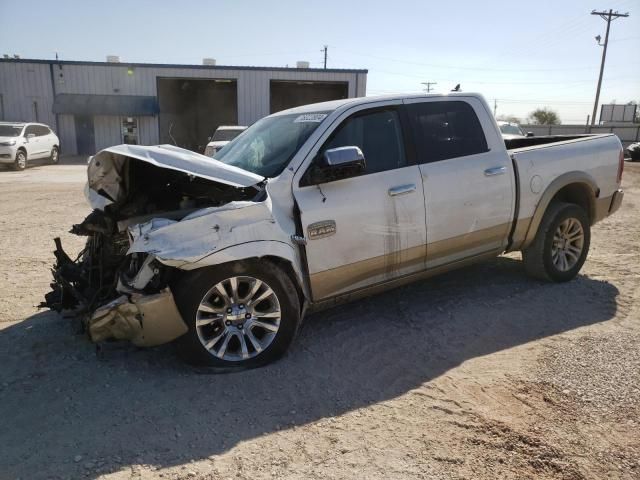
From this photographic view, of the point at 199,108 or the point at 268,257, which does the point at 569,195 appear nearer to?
→ the point at 268,257

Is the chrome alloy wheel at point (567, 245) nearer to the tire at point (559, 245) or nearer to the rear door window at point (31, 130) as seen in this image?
the tire at point (559, 245)

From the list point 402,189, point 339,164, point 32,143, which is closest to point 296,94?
point 32,143

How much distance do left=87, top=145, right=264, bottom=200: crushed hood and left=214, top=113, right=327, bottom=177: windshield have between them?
14.1 inches

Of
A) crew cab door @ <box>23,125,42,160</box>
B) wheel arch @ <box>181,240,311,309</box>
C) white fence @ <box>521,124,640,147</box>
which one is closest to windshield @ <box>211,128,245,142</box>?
crew cab door @ <box>23,125,42,160</box>

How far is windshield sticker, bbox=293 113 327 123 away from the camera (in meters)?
4.07

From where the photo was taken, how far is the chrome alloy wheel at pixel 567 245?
5348mm

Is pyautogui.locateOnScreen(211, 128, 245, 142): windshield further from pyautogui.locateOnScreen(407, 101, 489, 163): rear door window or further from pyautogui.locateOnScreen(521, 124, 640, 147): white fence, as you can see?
pyautogui.locateOnScreen(521, 124, 640, 147): white fence

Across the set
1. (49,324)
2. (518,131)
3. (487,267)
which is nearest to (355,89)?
(518,131)

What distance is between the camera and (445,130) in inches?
178

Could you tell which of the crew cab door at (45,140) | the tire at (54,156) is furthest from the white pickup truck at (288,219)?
the tire at (54,156)

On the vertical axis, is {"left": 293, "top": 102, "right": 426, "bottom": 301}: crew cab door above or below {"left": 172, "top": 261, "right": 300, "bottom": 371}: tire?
above

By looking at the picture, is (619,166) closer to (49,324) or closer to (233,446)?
(233,446)

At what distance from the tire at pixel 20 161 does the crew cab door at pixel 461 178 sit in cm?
1972

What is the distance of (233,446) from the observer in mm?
2791
